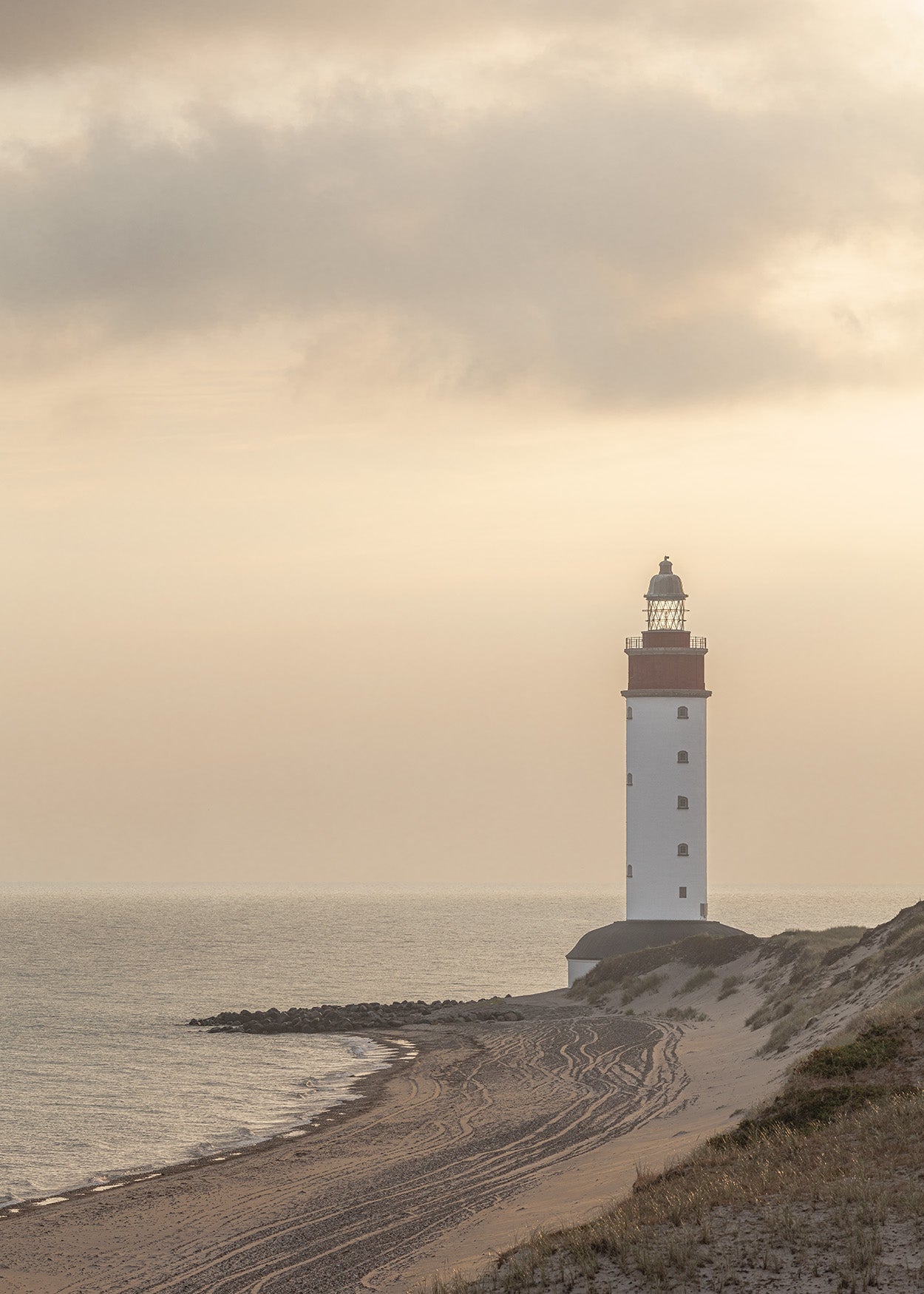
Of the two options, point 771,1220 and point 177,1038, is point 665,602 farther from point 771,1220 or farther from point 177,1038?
point 771,1220

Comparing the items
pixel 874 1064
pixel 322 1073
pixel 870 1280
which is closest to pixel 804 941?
pixel 322 1073

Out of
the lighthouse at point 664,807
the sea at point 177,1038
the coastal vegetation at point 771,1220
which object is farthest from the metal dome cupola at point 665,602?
the coastal vegetation at point 771,1220

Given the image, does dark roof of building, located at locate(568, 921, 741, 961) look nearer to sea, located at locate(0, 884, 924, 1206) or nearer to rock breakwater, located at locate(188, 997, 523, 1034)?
rock breakwater, located at locate(188, 997, 523, 1034)

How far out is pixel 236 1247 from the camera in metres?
19.7

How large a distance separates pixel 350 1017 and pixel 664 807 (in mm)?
15370

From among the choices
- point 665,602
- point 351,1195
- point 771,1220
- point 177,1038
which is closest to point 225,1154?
point 351,1195

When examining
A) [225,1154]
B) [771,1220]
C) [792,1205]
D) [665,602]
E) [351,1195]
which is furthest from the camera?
[665,602]

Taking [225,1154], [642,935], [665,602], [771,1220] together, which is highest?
[665,602]

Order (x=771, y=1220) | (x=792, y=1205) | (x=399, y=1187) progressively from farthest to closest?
(x=399, y=1187) < (x=792, y=1205) < (x=771, y=1220)

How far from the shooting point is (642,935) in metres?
56.0

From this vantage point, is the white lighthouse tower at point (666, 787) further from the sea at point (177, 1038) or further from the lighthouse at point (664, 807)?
the sea at point (177, 1038)

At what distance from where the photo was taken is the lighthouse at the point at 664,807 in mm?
56219

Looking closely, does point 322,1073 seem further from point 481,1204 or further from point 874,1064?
point 874,1064

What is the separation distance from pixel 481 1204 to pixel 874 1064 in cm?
621
